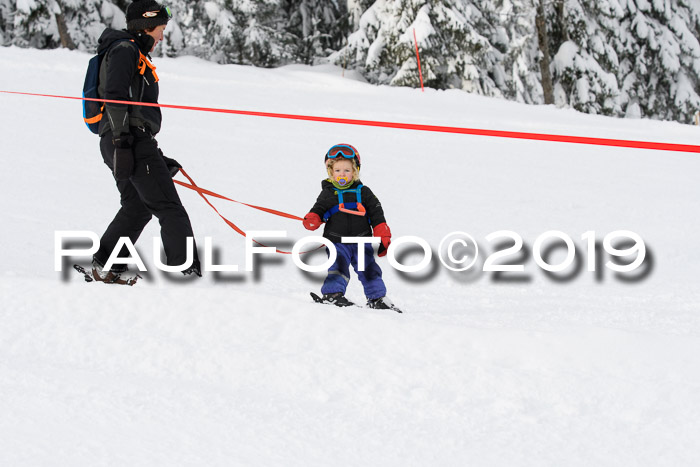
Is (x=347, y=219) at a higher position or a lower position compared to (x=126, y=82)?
lower

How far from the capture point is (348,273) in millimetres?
4613

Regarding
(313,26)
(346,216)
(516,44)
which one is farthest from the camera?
(313,26)

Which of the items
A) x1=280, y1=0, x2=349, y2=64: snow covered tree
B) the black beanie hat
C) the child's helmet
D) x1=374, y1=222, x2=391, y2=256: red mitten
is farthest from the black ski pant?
x1=280, y1=0, x2=349, y2=64: snow covered tree

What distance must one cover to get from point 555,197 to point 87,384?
731 cm

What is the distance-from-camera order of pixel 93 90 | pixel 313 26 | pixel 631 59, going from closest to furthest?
pixel 93 90, pixel 631 59, pixel 313 26

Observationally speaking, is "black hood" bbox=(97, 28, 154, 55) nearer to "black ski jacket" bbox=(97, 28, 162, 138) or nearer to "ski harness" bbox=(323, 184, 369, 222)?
"black ski jacket" bbox=(97, 28, 162, 138)

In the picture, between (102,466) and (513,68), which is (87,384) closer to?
(102,466)

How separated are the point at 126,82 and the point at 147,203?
2.40 feet

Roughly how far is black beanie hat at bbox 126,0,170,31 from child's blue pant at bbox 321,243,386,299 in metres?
1.71

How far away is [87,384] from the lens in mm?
2752

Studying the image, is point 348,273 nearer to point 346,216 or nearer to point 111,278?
point 346,216
